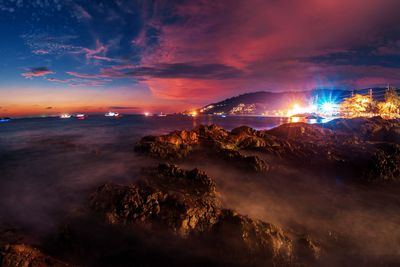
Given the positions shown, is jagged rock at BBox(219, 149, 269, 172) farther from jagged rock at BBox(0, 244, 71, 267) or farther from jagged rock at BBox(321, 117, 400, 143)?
jagged rock at BBox(321, 117, 400, 143)

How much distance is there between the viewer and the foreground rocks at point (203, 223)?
28.5ft

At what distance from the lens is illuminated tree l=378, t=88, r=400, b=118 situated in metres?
68.2

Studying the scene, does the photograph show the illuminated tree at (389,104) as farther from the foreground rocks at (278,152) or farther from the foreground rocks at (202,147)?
the foreground rocks at (202,147)

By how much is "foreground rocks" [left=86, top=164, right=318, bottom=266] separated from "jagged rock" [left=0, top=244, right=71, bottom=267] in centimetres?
320

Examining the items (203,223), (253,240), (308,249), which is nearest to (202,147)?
(203,223)

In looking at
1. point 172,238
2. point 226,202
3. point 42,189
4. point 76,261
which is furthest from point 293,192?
point 42,189

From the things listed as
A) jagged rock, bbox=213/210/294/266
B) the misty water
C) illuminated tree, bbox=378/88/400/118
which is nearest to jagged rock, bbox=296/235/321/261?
jagged rock, bbox=213/210/294/266

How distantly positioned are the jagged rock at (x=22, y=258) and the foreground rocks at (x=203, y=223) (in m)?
3.20

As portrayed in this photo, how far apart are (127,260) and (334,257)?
7.45 metres

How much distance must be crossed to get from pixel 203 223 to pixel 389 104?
80.3 m

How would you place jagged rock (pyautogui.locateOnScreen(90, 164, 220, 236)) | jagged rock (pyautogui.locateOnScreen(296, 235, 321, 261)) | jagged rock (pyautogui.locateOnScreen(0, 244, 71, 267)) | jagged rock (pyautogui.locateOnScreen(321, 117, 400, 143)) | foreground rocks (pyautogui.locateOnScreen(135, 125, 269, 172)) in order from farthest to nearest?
1. jagged rock (pyautogui.locateOnScreen(321, 117, 400, 143))
2. foreground rocks (pyautogui.locateOnScreen(135, 125, 269, 172))
3. jagged rock (pyautogui.locateOnScreen(90, 164, 220, 236))
4. jagged rock (pyautogui.locateOnScreen(296, 235, 321, 261))
5. jagged rock (pyautogui.locateOnScreen(0, 244, 71, 267))

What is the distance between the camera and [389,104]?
69.2 metres

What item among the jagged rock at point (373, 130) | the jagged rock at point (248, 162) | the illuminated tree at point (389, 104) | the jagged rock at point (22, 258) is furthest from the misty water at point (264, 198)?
the illuminated tree at point (389, 104)

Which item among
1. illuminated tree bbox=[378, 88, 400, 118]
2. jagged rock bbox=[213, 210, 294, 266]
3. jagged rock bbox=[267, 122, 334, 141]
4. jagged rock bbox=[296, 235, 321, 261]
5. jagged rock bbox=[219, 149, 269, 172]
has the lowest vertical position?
jagged rock bbox=[296, 235, 321, 261]
